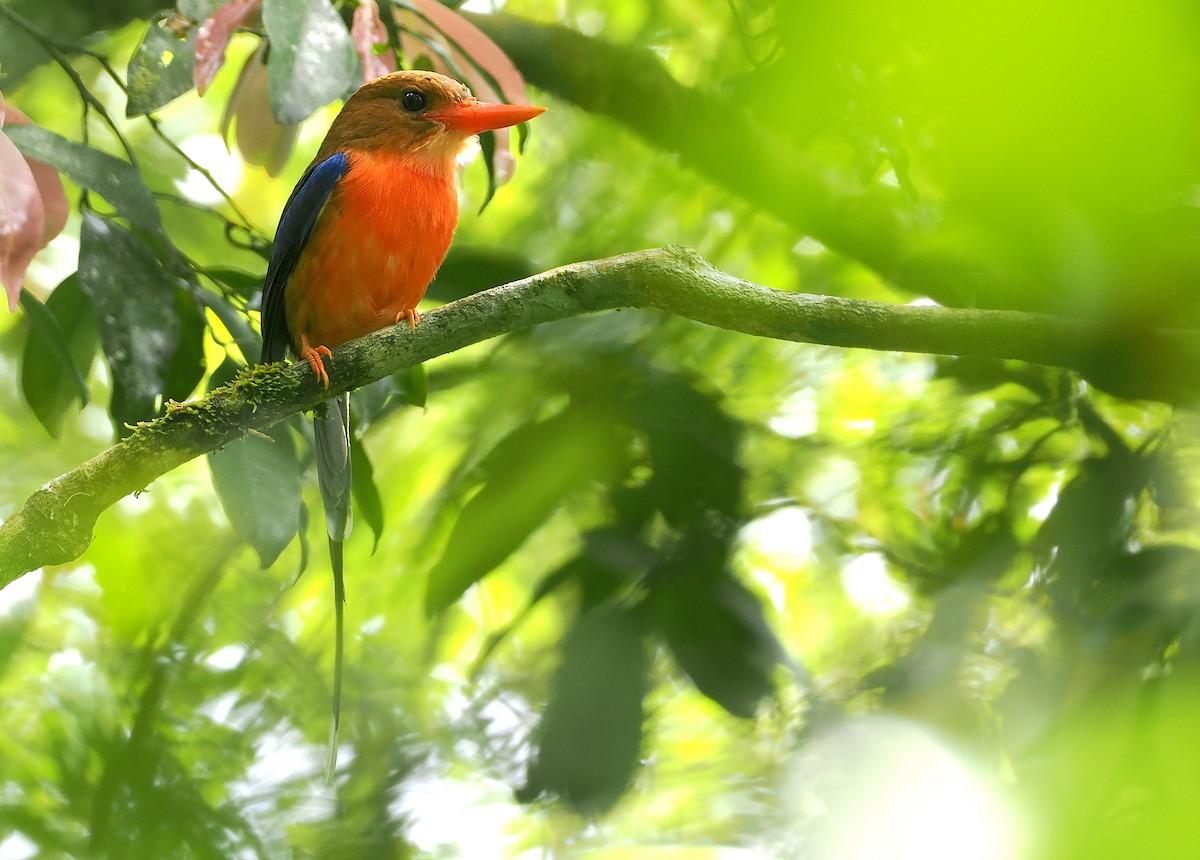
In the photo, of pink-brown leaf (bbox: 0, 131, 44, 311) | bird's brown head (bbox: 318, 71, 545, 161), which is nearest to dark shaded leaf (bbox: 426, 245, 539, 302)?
bird's brown head (bbox: 318, 71, 545, 161)

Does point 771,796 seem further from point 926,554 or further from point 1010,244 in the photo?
point 1010,244

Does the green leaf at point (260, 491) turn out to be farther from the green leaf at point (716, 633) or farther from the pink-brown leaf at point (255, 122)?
the pink-brown leaf at point (255, 122)

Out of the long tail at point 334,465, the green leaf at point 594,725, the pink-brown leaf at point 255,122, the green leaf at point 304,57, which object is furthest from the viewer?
the pink-brown leaf at point 255,122

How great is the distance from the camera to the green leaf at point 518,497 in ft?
7.93

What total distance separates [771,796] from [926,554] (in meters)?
0.70

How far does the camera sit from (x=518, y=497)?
7.94 ft

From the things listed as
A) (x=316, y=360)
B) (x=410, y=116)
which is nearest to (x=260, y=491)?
(x=316, y=360)

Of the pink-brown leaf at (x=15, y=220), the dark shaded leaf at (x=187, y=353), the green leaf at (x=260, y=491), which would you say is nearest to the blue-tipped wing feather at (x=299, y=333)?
the dark shaded leaf at (x=187, y=353)

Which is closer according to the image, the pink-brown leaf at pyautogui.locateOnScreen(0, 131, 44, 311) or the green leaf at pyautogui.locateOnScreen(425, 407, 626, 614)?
the pink-brown leaf at pyautogui.locateOnScreen(0, 131, 44, 311)

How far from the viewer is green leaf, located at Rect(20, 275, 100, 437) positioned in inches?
84.3

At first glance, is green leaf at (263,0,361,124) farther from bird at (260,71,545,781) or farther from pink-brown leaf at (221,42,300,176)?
pink-brown leaf at (221,42,300,176)

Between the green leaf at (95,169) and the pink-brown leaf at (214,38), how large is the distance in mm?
264

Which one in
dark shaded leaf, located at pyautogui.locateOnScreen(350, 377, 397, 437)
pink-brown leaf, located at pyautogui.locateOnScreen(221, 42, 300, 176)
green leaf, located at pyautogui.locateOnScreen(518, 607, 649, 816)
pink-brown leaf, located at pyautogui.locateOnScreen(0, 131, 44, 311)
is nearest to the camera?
pink-brown leaf, located at pyautogui.locateOnScreen(0, 131, 44, 311)

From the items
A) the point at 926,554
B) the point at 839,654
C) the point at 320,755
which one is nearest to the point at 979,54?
the point at 926,554
